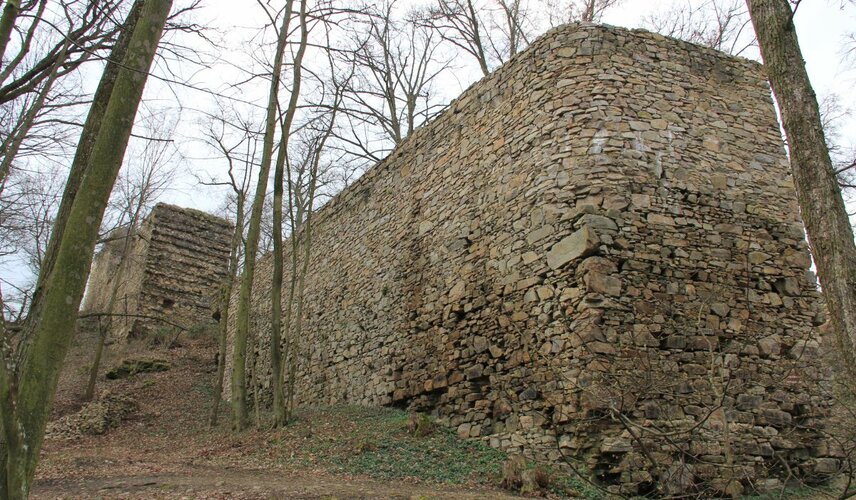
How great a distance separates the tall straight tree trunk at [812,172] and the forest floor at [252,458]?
292cm

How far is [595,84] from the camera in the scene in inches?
295

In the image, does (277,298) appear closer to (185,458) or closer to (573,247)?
(185,458)

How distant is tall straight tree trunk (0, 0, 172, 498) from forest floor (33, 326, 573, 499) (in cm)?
219

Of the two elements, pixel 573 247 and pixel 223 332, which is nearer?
pixel 573 247

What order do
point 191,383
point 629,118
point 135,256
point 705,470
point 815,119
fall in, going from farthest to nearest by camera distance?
point 135,256 < point 191,383 < point 629,118 < point 705,470 < point 815,119

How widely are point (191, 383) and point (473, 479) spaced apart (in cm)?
1123

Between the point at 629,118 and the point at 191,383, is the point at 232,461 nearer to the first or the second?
the point at 629,118

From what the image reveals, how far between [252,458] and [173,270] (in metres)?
14.5

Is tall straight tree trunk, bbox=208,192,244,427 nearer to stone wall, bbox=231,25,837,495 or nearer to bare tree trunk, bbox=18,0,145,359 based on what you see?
stone wall, bbox=231,25,837,495

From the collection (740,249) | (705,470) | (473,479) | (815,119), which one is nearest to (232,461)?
(473,479)

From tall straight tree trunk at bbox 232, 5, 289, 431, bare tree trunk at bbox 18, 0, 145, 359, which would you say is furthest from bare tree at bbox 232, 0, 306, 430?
bare tree trunk at bbox 18, 0, 145, 359

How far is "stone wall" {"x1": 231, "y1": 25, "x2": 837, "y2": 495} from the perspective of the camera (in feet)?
20.6

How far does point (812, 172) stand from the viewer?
16.0 feet

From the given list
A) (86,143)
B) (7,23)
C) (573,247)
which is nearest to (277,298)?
(86,143)
